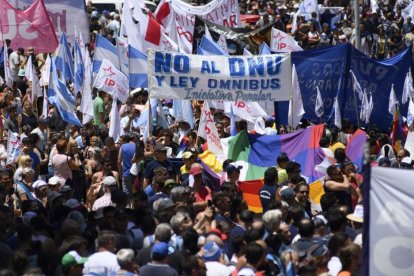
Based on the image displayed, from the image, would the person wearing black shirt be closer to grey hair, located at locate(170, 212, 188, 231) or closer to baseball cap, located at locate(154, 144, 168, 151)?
baseball cap, located at locate(154, 144, 168, 151)

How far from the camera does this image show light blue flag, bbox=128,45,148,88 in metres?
22.9

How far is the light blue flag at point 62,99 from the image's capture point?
22094 mm

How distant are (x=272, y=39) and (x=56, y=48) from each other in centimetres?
375

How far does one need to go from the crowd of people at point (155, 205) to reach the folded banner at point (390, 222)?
0.78 feet

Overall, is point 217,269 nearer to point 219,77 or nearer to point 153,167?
point 153,167

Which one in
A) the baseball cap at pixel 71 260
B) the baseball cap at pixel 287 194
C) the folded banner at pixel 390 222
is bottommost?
the baseball cap at pixel 287 194

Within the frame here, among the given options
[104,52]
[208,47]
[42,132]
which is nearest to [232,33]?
[104,52]

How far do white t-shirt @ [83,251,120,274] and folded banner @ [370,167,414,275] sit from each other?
2.14m

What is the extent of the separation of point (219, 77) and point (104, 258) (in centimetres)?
833

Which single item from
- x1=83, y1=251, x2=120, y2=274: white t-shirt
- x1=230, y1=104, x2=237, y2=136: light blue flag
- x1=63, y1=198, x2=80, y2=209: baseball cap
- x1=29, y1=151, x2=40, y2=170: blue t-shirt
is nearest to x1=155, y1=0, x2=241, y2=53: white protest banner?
x1=230, y1=104, x2=237, y2=136: light blue flag

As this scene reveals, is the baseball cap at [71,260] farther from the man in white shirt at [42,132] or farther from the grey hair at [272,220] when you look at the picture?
the man in white shirt at [42,132]

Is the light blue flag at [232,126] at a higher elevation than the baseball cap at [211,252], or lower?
lower

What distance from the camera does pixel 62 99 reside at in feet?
73.2

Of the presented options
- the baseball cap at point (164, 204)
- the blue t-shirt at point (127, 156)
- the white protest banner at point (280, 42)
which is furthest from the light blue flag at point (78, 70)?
the baseball cap at point (164, 204)
